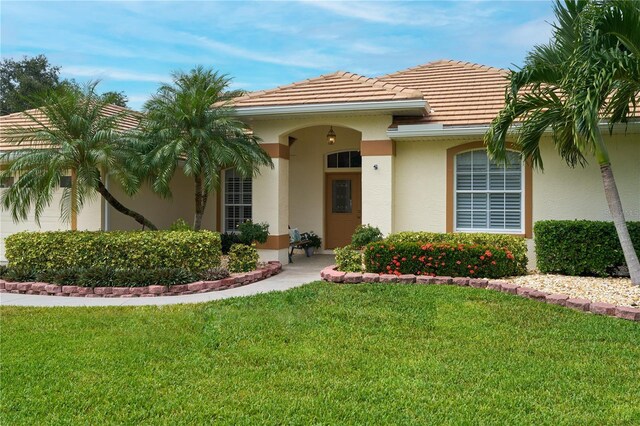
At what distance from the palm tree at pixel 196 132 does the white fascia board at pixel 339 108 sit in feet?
1.91

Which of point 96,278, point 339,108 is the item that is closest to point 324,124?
point 339,108

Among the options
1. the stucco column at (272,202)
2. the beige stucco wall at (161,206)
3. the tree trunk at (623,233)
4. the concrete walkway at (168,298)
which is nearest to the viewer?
the concrete walkway at (168,298)

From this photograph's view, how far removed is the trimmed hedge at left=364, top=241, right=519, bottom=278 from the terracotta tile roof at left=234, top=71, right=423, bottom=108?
12.1 feet

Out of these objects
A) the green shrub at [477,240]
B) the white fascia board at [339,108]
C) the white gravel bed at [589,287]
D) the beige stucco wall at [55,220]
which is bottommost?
the white gravel bed at [589,287]

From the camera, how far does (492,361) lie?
5.27 meters

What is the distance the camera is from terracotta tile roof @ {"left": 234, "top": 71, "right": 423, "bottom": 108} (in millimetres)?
11930

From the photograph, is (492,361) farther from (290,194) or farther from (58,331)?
(290,194)

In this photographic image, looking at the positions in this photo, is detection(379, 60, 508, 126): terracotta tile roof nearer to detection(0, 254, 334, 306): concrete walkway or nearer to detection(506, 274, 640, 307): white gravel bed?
detection(506, 274, 640, 307): white gravel bed

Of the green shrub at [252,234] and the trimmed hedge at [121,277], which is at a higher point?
the green shrub at [252,234]

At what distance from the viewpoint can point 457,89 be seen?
46.6 feet

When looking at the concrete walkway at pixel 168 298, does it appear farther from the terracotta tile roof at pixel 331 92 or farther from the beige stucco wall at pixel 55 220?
the terracotta tile roof at pixel 331 92

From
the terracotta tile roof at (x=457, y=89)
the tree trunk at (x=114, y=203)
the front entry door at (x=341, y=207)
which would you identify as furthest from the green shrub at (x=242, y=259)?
the terracotta tile roof at (x=457, y=89)

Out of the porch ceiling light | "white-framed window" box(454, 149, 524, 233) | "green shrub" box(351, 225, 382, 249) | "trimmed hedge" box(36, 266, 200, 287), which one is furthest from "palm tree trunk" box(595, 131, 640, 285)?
"trimmed hedge" box(36, 266, 200, 287)

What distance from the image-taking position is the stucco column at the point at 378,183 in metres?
12.2
